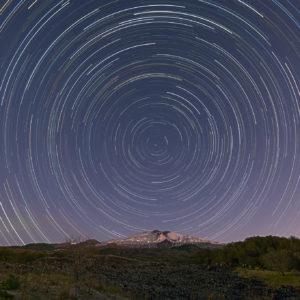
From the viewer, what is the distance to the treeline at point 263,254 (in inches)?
1211

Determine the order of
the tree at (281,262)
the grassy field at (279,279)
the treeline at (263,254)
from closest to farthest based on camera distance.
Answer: the grassy field at (279,279) < the tree at (281,262) < the treeline at (263,254)

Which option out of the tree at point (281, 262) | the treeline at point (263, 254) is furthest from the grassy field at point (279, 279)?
the treeline at point (263, 254)

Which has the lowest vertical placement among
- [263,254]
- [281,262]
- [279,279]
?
[279,279]

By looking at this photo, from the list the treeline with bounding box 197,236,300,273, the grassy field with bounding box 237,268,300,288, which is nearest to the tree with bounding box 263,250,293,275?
the treeline with bounding box 197,236,300,273

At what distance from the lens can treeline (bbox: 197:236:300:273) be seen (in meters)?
30.8

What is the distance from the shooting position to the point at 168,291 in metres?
19.2

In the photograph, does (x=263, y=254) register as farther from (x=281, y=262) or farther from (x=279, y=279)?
(x=279, y=279)

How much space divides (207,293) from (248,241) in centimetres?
3412

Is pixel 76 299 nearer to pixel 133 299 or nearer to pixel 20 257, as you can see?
pixel 133 299

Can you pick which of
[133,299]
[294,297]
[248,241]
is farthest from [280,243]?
[133,299]

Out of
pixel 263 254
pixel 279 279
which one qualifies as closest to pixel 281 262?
pixel 279 279

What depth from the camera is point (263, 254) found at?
4016 centimetres

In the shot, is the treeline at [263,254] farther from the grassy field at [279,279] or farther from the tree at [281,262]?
the grassy field at [279,279]

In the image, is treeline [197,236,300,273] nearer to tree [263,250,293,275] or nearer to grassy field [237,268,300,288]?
tree [263,250,293,275]
